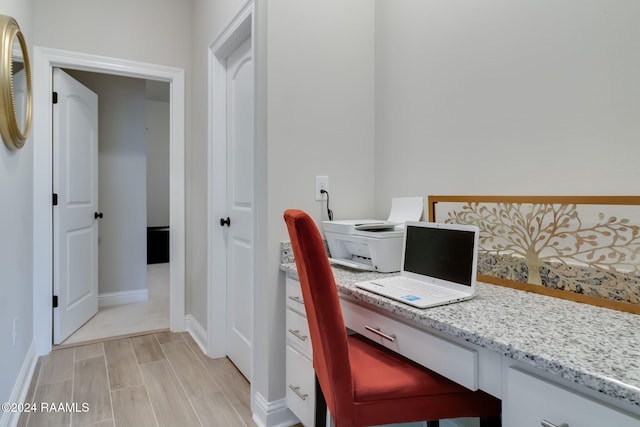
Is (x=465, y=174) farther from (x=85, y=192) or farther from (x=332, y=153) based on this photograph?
(x=85, y=192)

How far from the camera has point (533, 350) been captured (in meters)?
0.72

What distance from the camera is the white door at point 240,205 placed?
215cm

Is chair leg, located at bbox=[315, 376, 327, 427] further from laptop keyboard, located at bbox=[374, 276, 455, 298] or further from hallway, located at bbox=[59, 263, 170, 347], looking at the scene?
hallway, located at bbox=[59, 263, 170, 347]

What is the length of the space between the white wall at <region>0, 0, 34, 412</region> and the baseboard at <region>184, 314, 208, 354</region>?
1018mm

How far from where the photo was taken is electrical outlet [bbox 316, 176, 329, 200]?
178 centimetres

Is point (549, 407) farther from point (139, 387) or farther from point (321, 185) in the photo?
point (139, 387)

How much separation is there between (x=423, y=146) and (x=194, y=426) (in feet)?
5.62

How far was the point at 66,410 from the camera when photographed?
1853mm

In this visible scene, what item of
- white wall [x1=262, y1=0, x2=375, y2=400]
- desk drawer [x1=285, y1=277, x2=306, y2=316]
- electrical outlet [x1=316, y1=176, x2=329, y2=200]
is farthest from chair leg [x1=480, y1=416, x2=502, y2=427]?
electrical outlet [x1=316, y1=176, x2=329, y2=200]

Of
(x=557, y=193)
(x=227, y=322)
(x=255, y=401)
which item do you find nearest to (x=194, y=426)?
(x=255, y=401)

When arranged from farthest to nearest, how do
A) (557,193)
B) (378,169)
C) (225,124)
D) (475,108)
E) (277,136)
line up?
1. (225,124)
2. (378,169)
3. (277,136)
4. (475,108)
5. (557,193)

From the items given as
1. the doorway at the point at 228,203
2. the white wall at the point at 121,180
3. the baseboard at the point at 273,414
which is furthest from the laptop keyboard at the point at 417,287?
the white wall at the point at 121,180

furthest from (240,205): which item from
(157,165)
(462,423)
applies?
(157,165)

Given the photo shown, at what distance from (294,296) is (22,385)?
1.64 meters
